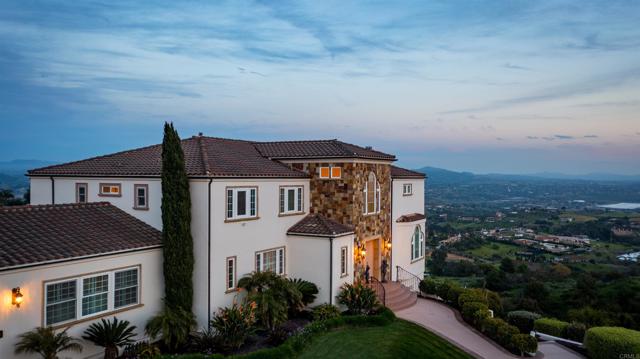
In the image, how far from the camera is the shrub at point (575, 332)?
18.9 m

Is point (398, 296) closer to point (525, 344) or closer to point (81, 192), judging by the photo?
point (525, 344)

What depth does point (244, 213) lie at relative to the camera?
18859 mm


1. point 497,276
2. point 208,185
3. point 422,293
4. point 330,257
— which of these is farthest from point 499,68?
point 497,276

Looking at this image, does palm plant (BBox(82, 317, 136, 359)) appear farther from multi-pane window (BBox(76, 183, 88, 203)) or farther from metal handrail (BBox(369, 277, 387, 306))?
metal handrail (BBox(369, 277, 387, 306))

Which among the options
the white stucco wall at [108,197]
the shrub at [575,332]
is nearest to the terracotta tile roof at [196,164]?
the white stucco wall at [108,197]

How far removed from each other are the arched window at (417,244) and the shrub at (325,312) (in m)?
10.0

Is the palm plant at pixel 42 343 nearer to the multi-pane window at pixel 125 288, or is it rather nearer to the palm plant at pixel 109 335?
the palm plant at pixel 109 335

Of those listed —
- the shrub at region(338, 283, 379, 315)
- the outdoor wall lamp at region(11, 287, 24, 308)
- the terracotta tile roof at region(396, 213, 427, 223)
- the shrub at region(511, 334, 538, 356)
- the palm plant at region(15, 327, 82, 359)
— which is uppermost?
the terracotta tile roof at region(396, 213, 427, 223)

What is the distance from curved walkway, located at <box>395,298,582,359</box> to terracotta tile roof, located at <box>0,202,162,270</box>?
12.1 m

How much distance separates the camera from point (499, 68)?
3206 centimetres

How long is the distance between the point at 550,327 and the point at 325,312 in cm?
1017

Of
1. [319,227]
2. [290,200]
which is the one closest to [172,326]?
[319,227]

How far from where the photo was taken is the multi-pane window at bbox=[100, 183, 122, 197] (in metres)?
19.4

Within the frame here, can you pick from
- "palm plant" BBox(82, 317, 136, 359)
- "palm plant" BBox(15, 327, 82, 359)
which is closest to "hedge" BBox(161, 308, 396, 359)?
"palm plant" BBox(82, 317, 136, 359)
